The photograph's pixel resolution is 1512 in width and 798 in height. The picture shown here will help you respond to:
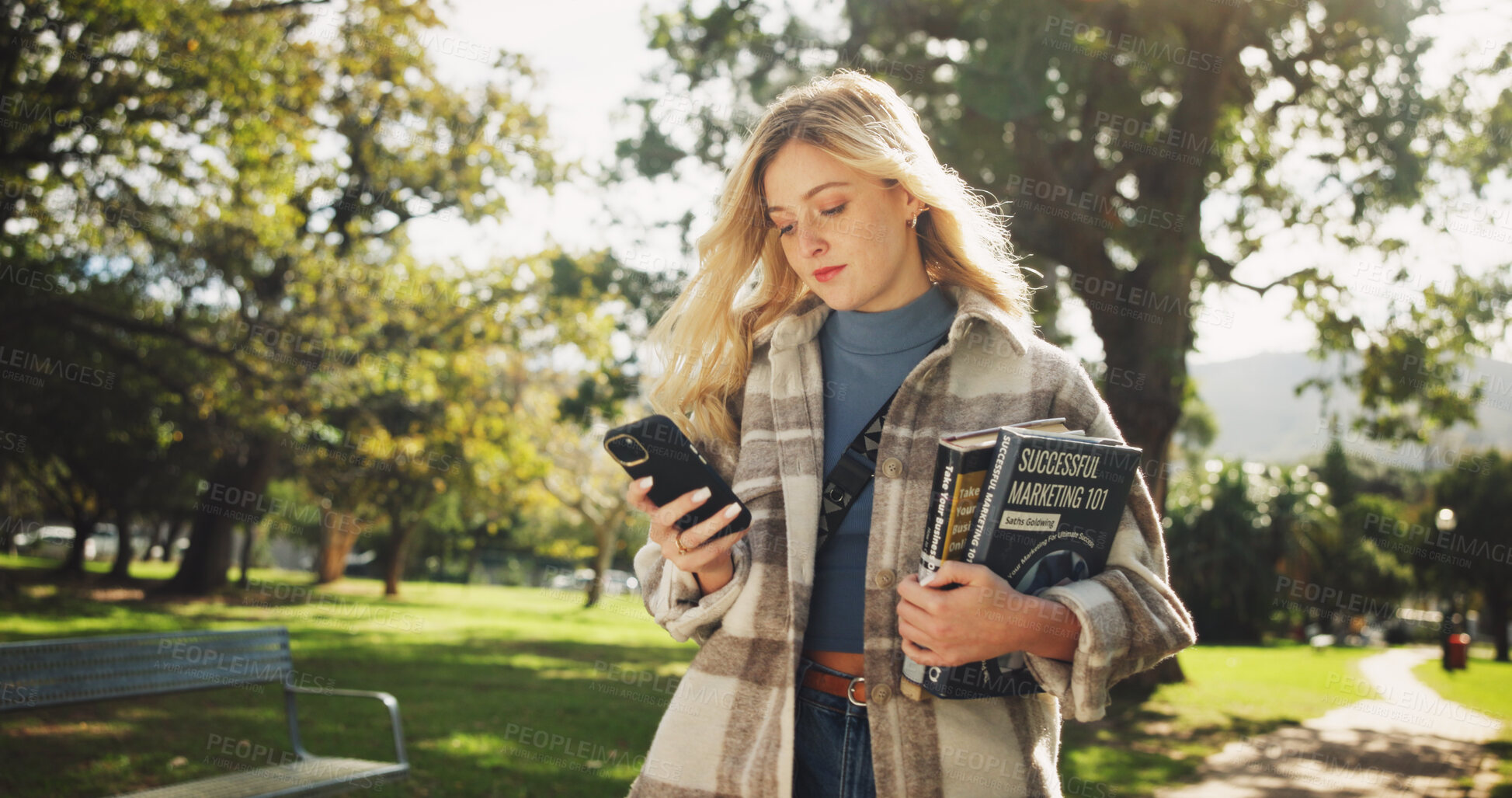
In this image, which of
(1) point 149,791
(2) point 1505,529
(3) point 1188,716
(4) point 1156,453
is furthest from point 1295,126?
(2) point 1505,529

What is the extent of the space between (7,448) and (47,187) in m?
11.3

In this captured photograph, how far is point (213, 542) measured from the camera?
960 inches

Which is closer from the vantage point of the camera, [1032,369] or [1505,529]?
[1032,369]

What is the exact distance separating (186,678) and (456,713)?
4.51m

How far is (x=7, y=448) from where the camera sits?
1970 cm

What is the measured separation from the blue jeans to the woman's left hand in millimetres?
294

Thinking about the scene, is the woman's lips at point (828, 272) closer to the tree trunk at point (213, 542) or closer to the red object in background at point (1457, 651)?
the tree trunk at point (213, 542)

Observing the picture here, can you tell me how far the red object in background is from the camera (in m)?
23.4

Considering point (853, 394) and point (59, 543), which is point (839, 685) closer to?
point (853, 394)

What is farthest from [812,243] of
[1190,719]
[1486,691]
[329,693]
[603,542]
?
[603,542]

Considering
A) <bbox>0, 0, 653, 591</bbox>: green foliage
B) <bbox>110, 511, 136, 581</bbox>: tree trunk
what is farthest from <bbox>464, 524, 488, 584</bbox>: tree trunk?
<bbox>0, 0, 653, 591</bbox>: green foliage

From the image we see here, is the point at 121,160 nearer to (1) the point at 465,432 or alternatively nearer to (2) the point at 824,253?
(1) the point at 465,432

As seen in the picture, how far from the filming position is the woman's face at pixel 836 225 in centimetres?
225

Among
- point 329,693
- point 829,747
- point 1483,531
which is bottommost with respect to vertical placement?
point 329,693
